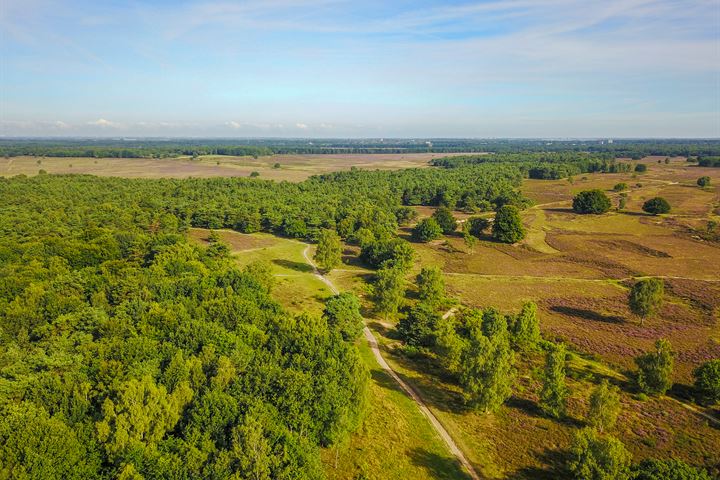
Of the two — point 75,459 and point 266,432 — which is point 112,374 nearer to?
point 75,459

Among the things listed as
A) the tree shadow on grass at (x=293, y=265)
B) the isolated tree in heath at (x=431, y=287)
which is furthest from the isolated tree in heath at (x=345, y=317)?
the tree shadow on grass at (x=293, y=265)

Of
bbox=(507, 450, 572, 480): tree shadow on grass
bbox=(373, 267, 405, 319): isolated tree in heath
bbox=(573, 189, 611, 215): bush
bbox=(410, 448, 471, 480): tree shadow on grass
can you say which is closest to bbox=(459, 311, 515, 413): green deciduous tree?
bbox=(507, 450, 572, 480): tree shadow on grass

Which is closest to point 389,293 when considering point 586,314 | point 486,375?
point 486,375

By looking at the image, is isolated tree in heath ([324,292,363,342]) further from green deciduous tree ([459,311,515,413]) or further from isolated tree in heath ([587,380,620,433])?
isolated tree in heath ([587,380,620,433])

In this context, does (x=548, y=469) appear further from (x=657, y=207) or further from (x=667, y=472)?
(x=657, y=207)

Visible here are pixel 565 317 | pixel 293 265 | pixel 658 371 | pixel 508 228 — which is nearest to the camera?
pixel 658 371

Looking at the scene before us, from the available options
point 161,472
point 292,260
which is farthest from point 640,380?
point 292,260
